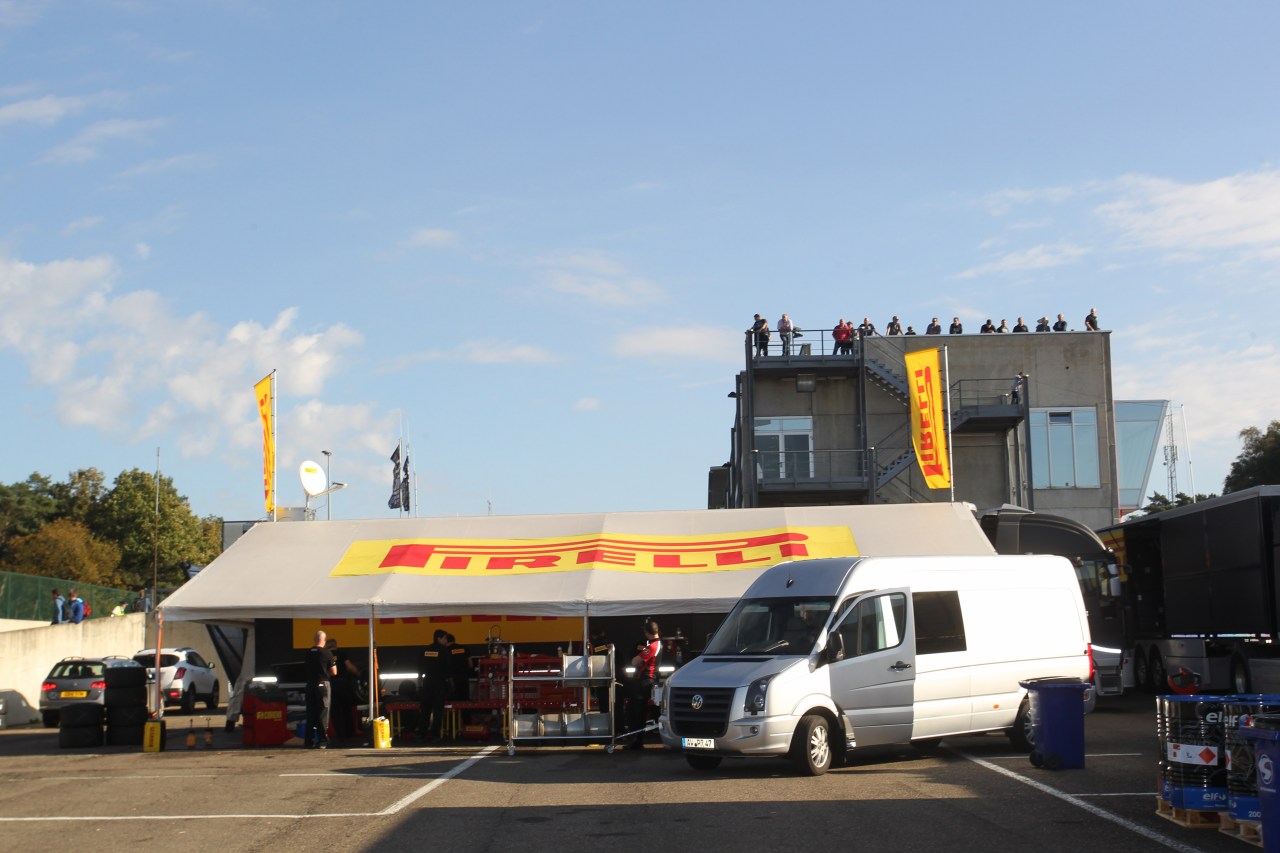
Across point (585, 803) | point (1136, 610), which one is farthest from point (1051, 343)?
point (585, 803)

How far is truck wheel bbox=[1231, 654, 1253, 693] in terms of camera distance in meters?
22.6

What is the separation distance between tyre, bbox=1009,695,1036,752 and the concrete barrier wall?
1849cm

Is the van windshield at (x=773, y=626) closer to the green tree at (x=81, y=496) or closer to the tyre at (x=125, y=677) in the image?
the tyre at (x=125, y=677)

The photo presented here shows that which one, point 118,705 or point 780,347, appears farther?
point 780,347

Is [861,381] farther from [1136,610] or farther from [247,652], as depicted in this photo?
[247,652]

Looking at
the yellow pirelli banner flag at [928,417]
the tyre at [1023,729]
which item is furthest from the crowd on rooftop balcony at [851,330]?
the tyre at [1023,729]

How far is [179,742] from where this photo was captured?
22.2m

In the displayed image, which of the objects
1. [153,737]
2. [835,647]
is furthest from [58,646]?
[835,647]

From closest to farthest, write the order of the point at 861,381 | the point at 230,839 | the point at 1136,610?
the point at 230,839, the point at 1136,610, the point at 861,381

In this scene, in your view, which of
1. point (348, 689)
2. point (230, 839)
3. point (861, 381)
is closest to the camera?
point (230, 839)

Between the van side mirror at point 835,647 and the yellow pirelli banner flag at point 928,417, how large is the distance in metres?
22.4

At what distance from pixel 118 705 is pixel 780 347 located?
86.9ft

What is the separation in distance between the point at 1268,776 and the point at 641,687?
11.1 meters

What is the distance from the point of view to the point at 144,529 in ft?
241
